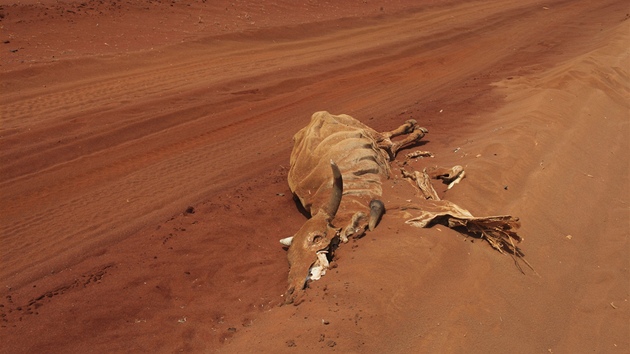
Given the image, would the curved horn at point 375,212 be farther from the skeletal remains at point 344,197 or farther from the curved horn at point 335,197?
the curved horn at point 335,197

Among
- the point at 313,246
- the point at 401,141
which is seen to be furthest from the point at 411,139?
the point at 313,246

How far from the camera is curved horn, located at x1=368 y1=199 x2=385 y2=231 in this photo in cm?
695

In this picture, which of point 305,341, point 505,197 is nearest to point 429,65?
point 505,197

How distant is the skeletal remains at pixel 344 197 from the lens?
21.8ft

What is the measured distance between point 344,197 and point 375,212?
61cm

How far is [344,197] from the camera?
7.52 metres

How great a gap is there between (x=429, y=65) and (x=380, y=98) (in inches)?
137

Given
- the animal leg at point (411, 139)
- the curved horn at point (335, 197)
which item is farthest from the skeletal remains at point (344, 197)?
the animal leg at point (411, 139)

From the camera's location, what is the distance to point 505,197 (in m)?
8.23

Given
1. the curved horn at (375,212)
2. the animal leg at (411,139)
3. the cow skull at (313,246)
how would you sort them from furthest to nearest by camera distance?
the animal leg at (411,139) < the curved horn at (375,212) < the cow skull at (313,246)

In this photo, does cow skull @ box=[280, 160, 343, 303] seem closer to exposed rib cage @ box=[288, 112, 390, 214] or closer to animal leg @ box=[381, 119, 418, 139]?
exposed rib cage @ box=[288, 112, 390, 214]

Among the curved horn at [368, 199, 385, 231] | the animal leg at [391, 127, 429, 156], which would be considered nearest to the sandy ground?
the curved horn at [368, 199, 385, 231]

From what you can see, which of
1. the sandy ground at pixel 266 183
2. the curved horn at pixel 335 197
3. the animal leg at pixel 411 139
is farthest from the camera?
the animal leg at pixel 411 139

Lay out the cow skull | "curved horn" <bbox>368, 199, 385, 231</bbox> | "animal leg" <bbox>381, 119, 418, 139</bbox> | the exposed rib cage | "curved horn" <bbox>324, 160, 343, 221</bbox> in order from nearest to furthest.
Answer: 1. the cow skull
2. "curved horn" <bbox>324, 160, 343, 221</bbox>
3. "curved horn" <bbox>368, 199, 385, 231</bbox>
4. the exposed rib cage
5. "animal leg" <bbox>381, 119, 418, 139</bbox>
